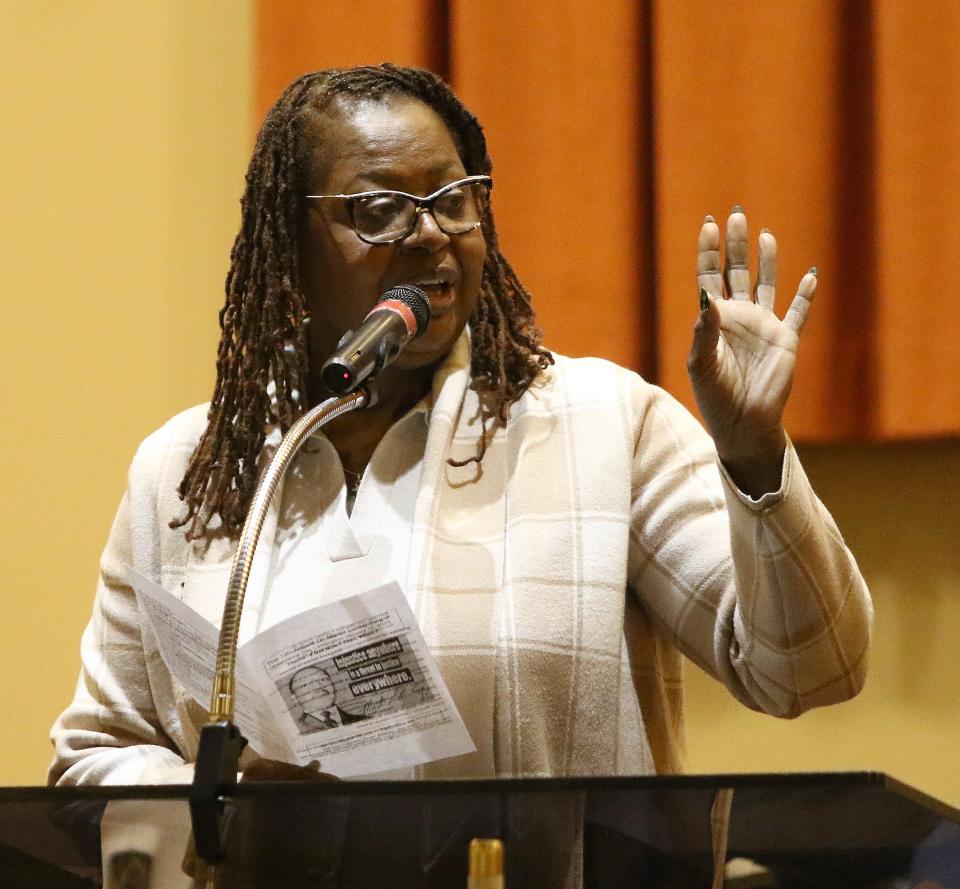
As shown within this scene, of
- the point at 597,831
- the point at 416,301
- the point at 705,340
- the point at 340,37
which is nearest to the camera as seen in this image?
the point at 597,831

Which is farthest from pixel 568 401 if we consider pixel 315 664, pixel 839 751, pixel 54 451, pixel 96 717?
pixel 54 451

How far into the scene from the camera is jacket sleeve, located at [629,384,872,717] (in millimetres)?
1295

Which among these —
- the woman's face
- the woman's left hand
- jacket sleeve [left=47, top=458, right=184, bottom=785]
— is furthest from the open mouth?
jacket sleeve [left=47, top=458, right=184, bottom=785]

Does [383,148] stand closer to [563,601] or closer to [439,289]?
[439,289]

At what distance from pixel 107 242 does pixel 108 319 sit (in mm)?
137

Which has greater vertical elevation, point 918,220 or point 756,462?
point 918,220

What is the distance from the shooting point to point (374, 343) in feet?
4.14

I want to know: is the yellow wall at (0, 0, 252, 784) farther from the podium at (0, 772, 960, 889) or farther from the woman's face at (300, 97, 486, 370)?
the podium at (0, 772, 960, 889)

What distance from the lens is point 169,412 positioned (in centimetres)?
246

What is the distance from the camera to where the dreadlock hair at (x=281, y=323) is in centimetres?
170

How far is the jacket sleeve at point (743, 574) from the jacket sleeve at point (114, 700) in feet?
1.94

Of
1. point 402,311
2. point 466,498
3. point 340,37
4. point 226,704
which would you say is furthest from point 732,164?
point 226,704

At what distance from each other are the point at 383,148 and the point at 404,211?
9 centimetres

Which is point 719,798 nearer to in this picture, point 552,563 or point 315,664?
point 315,664
